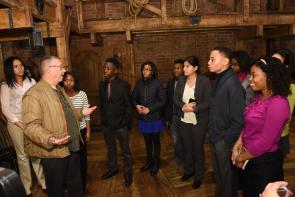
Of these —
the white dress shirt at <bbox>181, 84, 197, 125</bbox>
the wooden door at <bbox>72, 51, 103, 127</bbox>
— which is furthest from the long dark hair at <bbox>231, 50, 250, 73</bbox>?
the wooden door at <bbox>72, 51, 103, 127</bbox>

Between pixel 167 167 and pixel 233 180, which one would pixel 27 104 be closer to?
pixel 233 180

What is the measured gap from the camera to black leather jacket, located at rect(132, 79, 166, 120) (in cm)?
378

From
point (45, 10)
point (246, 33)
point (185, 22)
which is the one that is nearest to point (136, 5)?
point (185, 22)

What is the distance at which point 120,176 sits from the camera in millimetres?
3998

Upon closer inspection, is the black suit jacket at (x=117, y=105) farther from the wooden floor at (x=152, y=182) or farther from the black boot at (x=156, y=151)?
the wooden floor at (x=152, y=182)

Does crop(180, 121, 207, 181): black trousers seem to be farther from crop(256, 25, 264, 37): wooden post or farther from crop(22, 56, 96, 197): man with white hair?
crop(256, 25, 264, 37): wooden post

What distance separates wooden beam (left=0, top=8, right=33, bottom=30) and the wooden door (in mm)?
4036

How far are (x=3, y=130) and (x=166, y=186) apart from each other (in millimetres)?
2766

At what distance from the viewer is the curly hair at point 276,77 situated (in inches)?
77.7

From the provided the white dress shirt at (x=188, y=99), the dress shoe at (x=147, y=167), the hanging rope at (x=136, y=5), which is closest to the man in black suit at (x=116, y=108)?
the dress shoe at (x=147, y=167)

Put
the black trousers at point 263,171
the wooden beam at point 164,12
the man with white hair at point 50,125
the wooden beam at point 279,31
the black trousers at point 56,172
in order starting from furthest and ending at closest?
the wooden beam at point 279,31 < the wooden beam at point 164,12 < the black trousers at point 56,172 < the man with white hair at point 50,125 < the black trousers at point 263,171

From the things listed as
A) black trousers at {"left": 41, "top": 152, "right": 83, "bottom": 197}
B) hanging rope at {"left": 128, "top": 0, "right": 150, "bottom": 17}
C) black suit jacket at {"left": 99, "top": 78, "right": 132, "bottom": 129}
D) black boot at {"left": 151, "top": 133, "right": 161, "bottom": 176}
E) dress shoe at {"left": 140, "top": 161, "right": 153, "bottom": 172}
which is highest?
hanging rope at {"left": 128, "top": 0, "right": 150, "bottom": 17}

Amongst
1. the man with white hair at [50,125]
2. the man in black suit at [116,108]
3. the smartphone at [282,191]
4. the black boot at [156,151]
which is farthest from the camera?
the black boot at [156,151]

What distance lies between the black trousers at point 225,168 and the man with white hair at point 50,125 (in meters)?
1.42
